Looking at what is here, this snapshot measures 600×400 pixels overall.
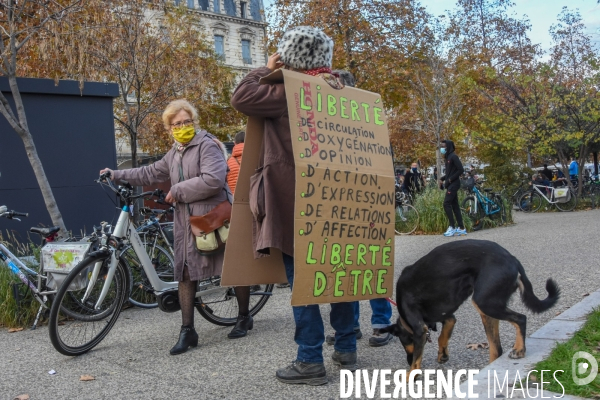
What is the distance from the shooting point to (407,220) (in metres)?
13.4

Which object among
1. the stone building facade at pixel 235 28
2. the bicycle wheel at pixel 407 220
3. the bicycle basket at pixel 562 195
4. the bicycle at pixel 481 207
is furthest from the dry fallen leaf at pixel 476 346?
the stone building facade at pixel 235 28

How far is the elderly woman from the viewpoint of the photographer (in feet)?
15.1

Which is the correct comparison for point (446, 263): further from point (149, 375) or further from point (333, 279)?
point (149, 375)

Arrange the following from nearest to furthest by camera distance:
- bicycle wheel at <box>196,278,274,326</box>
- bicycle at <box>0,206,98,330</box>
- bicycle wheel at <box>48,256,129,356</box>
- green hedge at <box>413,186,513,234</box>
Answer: bicycle wheel at <box>48,256,129,356</box>
bicycle wheel at <box>196,278,274,326</box>
bicycle at <box>0,206,98,330</box>
green hedge at <box>413,186,513,234</box>

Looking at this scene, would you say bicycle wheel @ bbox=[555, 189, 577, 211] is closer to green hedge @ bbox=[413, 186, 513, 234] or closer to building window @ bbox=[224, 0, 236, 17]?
green hedge @ bbox=[413, 186, 513, 234]

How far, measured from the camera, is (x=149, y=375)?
408 centimetres

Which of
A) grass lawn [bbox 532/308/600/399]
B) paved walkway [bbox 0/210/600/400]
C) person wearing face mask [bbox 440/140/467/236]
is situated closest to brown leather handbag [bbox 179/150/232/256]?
paved walkway [bbox 0/210/600/400]

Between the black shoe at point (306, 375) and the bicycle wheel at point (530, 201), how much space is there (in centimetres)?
1762

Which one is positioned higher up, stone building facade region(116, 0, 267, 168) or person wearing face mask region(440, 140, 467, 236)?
stone building facade region(116, 0, 267, 168)

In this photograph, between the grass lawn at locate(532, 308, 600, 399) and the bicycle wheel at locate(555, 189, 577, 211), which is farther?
the bicycle wheel at locate(555, 189, 577, 211)

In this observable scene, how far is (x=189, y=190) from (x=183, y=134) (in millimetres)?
464

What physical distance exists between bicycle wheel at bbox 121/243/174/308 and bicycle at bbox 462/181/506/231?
8945 millimetres

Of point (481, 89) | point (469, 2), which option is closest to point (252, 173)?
point (481, 89)

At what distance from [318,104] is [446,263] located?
3.99 ft
